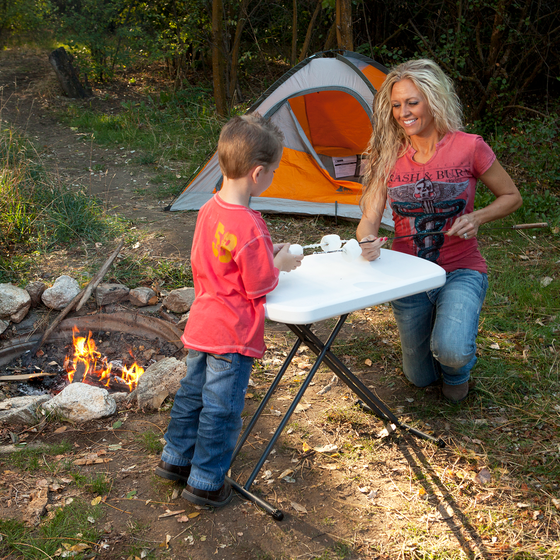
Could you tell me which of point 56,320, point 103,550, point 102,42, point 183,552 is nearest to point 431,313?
point 183,552

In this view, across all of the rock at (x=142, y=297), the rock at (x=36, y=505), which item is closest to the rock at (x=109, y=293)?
the rock at (x=142, y=297)

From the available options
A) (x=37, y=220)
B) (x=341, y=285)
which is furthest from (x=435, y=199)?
(x=37, y=220)

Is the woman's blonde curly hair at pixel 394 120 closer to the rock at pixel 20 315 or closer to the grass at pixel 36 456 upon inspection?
the grass at pixel 36 456

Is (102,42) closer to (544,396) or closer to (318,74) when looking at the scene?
(318,74)

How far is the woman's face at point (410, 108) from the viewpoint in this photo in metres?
2.53

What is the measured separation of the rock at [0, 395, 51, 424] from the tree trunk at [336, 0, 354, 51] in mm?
5081

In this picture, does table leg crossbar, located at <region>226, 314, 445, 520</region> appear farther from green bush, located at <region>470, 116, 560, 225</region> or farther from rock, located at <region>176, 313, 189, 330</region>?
green bush, located at <region>470, 116, 560, 225</region>

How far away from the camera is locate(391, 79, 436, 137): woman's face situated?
99.5 inches

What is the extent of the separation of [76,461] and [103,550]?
56 centimetres

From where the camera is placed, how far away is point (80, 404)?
107 inches

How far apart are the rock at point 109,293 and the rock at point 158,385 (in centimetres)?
92

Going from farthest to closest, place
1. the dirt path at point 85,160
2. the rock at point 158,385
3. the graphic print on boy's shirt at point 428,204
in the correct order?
the dirt path at point 85,160 < the rock at point 158,385 < the graphic print on boy's shirt at point 428,204

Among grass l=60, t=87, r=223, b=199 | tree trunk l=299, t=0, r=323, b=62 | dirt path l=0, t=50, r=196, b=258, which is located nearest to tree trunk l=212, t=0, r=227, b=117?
grass l=60, t=87, r=223, b=199

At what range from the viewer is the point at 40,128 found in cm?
845
